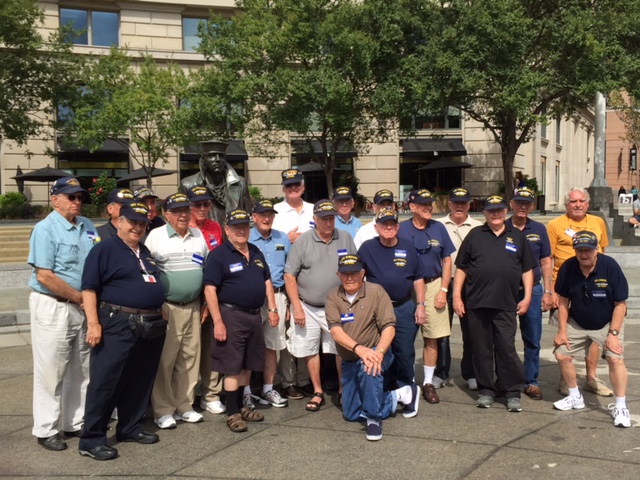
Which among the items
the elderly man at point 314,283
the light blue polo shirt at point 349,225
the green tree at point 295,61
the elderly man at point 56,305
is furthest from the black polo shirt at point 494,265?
the green tree at point 295,61

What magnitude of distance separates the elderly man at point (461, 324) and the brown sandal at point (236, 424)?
2.22m

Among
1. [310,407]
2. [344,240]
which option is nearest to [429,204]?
[344,240]

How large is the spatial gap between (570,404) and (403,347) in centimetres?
162

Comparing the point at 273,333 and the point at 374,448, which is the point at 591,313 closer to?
the point at 374,448


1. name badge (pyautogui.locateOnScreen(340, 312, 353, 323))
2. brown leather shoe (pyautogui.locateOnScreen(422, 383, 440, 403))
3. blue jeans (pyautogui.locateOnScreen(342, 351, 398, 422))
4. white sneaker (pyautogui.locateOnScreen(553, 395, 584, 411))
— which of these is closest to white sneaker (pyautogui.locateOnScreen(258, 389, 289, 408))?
blue jeans (pyautogui.locateOnScreen(342, 351, 398, 422))

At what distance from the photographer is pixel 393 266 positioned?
19.6 ft

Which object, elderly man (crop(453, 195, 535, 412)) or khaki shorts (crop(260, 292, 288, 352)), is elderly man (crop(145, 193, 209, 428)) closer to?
khaki shorts (crop(260, 292, 288, 352))

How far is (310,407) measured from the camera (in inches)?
240

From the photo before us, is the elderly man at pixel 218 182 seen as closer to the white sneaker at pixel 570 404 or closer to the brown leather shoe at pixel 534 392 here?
the brown leather shoe at pixel 534 392

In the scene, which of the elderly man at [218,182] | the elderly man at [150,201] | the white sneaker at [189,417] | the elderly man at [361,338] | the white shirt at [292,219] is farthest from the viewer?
the elderly man at [218,182]

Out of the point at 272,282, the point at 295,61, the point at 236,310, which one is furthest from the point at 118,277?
the point at 295,61

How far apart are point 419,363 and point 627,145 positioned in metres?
68.1

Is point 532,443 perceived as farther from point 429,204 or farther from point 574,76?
point 574,76

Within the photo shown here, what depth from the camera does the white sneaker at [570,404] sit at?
600 cm
